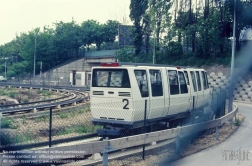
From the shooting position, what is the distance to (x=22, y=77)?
253 feet

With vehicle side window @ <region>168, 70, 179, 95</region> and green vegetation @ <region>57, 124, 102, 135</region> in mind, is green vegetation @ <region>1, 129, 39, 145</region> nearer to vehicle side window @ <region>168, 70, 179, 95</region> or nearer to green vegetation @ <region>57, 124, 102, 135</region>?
green vegetation @ <region>57, 124, 102, 135</region>

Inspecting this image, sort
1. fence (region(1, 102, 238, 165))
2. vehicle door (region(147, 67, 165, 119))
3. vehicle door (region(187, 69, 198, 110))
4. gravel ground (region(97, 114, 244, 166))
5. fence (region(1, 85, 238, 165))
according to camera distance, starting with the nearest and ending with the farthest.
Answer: fence (region(1, 102, 238, 165)) < fence (region(1, 85, 238, 165)) < gravel ground (region(97, 114, 244, 166)) < vehicle door (region(147, 67, 165, 119)) < vehicle door (region(187, 69, 198, 110))

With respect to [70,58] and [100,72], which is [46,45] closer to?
[70,58]

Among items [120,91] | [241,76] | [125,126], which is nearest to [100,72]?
[120,91]

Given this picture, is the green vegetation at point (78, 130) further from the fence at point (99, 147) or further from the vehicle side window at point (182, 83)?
the fence at point (99, 147)

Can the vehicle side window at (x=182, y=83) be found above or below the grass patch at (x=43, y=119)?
above

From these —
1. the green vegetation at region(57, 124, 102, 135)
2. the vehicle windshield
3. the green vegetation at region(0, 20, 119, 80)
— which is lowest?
the green vegetation at region(57, 124, 102, 135)

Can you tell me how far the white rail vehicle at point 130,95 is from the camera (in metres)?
10.3

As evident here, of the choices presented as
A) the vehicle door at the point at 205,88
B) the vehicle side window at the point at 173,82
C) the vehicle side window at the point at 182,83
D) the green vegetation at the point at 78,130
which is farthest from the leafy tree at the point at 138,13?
the vehicle side window at the point at 173,82

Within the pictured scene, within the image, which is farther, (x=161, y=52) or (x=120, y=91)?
(x=161, y=52)

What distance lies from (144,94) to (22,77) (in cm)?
7128

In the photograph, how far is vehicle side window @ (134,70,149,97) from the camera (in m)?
10.5

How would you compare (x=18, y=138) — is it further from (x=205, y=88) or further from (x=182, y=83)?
(x=205, y=88)

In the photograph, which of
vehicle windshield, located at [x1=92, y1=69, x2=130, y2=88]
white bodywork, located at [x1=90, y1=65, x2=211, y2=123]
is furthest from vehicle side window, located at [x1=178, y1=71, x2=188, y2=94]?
vehicle windshield, located at [x1=92, y1=69, x2=130, y2=88]
